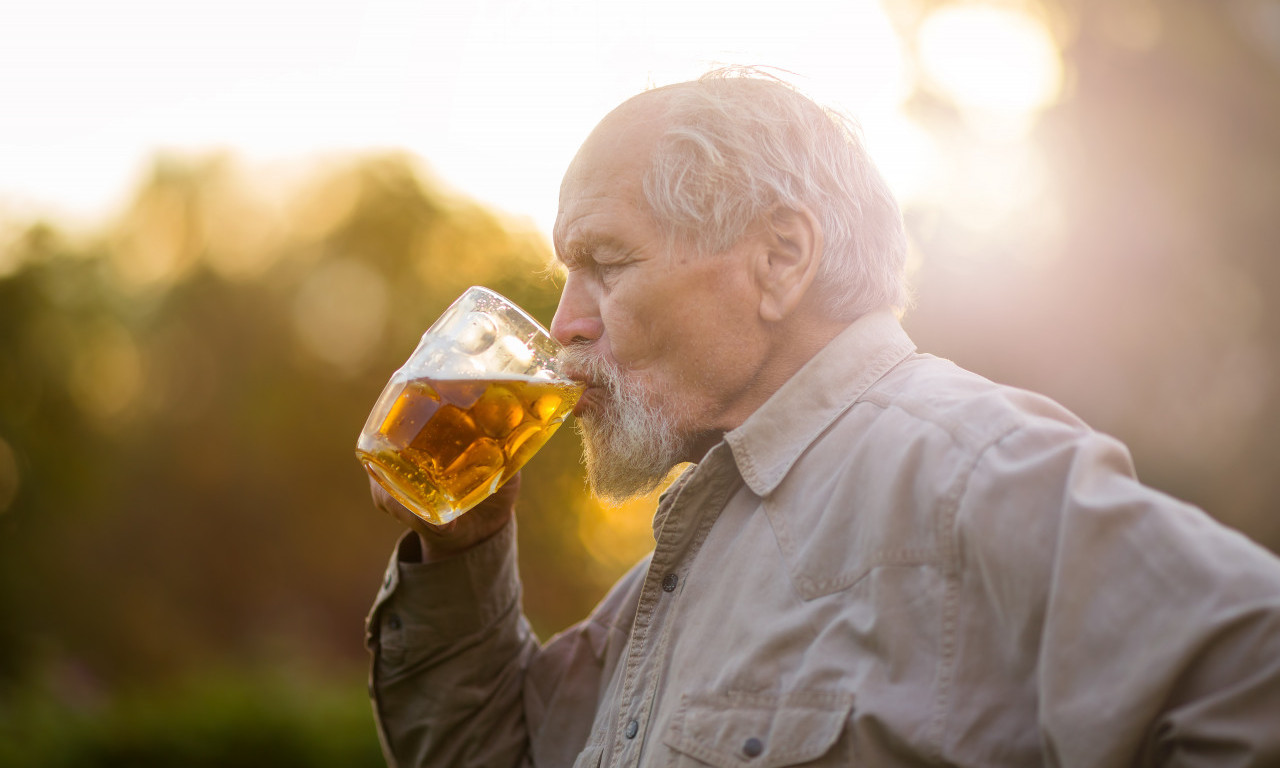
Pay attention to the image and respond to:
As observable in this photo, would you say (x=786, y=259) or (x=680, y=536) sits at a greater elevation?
(x=786, y=259)

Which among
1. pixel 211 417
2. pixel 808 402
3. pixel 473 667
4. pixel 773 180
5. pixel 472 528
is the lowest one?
pixel 211 417

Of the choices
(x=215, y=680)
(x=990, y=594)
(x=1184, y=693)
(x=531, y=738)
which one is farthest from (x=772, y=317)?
(x=215, y=680)

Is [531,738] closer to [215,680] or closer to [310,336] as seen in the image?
[215,680]

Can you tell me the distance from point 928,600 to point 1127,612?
271 mm

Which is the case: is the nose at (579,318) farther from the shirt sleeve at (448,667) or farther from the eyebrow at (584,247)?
the shirt sleeve at (448,667)

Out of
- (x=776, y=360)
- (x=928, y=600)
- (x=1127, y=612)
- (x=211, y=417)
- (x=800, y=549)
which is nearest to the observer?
(x=1127, y=612)

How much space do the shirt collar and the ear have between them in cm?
14

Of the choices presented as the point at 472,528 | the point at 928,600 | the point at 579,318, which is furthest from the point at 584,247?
the point at 928,600

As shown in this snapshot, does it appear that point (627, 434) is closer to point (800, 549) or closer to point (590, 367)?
point (590, 367)

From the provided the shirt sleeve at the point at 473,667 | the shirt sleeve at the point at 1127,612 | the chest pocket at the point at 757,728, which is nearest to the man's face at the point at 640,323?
the shirt sleeve at the point at 473,667

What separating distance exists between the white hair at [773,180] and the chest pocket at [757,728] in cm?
86

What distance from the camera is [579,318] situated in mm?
2066

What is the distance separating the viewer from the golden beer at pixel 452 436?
1.80 metres

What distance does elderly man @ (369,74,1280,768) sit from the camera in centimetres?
117
